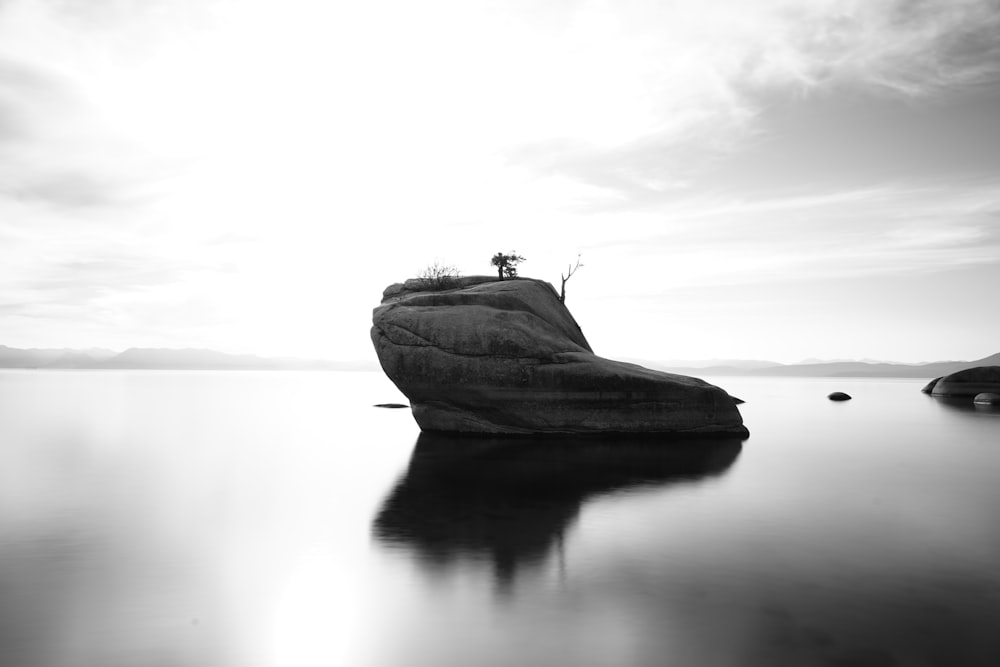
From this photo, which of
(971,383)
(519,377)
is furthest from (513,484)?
(971,383)

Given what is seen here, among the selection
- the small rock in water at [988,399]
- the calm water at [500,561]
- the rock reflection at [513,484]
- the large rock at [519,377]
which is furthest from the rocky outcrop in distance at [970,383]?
the large rock at [519,377]

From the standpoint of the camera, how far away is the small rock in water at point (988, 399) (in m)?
61.2

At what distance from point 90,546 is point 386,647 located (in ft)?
27.5

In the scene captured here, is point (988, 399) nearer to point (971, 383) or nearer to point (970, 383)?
point (971, 383)

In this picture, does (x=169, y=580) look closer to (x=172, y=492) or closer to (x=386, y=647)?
(x=386, y=647)

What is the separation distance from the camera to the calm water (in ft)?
25.0

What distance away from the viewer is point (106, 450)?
2792 cm

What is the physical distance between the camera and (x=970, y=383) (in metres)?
70.3

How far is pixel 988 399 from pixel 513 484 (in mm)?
65809

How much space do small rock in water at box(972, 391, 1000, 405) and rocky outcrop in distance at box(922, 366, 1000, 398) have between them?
1514mm

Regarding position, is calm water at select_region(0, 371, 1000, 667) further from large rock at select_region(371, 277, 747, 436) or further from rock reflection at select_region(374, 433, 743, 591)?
large rock at select_region(371, 277, 747, 436)

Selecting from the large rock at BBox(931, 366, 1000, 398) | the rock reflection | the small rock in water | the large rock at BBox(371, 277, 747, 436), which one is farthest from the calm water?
the large rock at BBox(931, 366, 1000, 398)

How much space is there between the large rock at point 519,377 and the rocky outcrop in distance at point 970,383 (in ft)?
177

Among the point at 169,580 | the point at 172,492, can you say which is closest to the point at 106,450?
the point at 172,492
